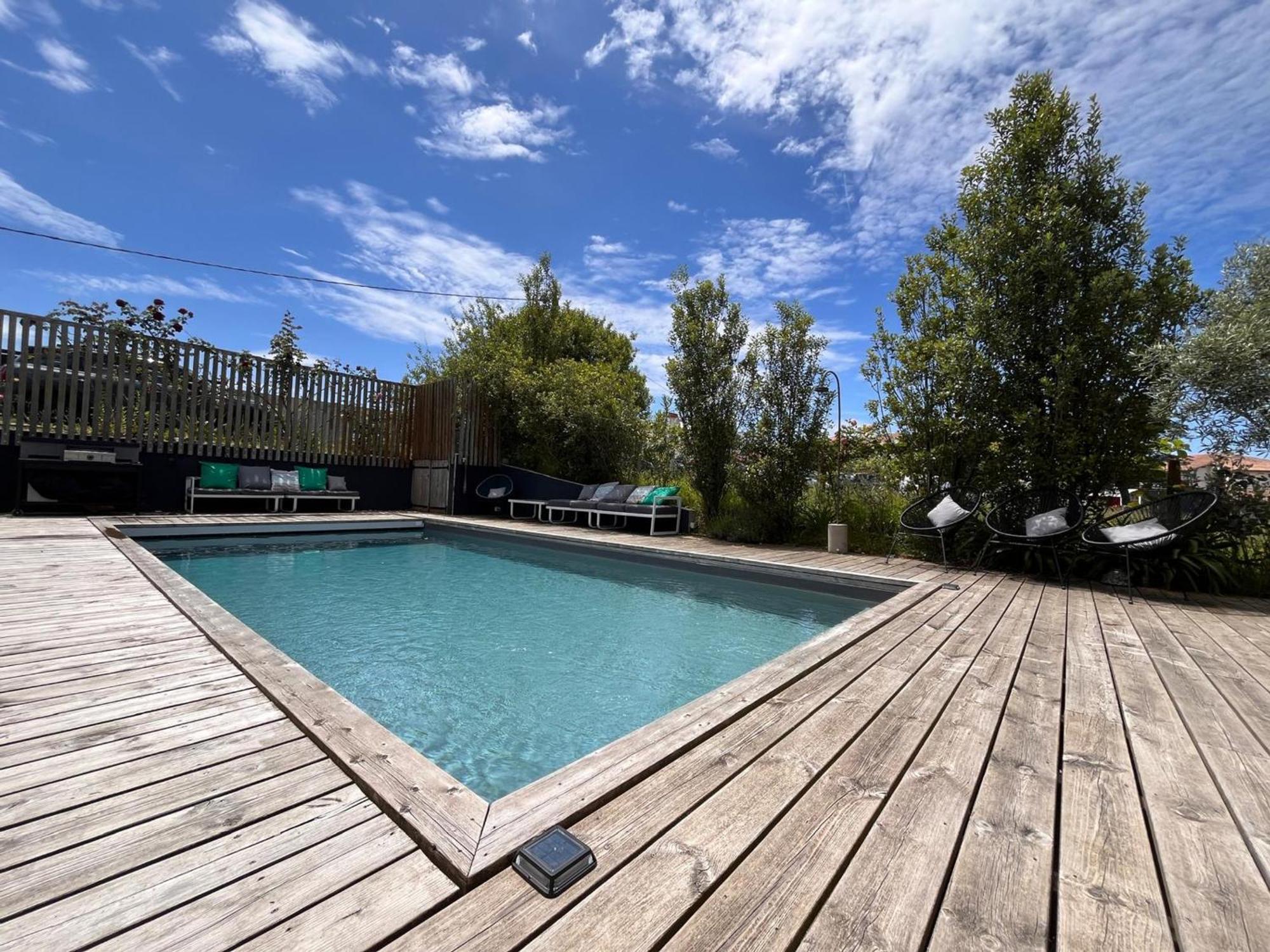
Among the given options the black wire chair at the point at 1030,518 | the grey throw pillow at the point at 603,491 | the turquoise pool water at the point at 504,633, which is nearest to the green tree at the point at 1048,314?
the black wire chair at the point at 1030,518

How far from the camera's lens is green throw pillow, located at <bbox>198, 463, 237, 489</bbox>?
8.12 m

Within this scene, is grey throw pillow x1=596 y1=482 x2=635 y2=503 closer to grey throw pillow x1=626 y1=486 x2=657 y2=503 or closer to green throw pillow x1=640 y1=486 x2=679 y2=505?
grey throw pillow x1=626 y1=486 x2=657 y2=503

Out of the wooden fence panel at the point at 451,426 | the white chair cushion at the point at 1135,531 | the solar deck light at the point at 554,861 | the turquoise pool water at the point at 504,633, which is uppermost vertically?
the wooden fence panel at the point at 451,426

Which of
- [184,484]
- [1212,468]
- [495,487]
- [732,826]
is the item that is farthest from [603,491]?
[732,826]

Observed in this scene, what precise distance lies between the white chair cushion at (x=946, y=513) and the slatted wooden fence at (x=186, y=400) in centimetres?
887

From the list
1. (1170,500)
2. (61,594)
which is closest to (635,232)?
(1170,500)

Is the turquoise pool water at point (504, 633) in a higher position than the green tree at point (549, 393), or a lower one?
lower

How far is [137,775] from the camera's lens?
1.24 metres

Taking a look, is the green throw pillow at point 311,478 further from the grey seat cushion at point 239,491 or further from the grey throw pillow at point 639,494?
the grey throw pillow at point 639,494

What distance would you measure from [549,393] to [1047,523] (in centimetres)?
717

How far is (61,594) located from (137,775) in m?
2.53

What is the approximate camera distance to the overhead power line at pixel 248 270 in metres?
9.16

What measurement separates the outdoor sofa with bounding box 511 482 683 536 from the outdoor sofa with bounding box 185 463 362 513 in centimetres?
304

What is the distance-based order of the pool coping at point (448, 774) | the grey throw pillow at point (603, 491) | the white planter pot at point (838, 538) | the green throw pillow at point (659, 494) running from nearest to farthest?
the pool coping at point (448, 774)
the white planter pot at point (838, 538)
the green throw pillow at point (659, 494)
the grey throw pillow at point (603, 491)
